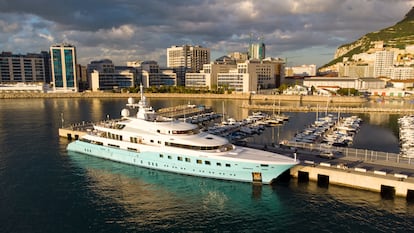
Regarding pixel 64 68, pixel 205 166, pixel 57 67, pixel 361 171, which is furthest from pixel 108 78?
pixel 361 171

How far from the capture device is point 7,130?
63.0 m

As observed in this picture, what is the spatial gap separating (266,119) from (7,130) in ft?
196

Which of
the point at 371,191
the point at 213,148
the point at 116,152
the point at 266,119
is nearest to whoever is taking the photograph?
the point at 371,191

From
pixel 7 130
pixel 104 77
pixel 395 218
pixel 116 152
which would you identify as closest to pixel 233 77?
pixel 104 77

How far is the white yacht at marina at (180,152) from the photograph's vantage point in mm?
31516

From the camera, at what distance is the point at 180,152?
33656 millimetres

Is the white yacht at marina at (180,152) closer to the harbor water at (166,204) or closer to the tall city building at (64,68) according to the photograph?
the harbor water at (166,204)

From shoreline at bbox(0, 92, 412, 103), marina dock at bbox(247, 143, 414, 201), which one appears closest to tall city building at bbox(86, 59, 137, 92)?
shoreline at bbox(0, 92, 412, 103)

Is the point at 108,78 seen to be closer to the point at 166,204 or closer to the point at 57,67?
the point at 57,67

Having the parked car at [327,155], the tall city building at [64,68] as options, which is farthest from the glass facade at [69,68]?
the parked car at [327,155]

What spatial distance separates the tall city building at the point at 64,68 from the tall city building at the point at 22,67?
127 feet

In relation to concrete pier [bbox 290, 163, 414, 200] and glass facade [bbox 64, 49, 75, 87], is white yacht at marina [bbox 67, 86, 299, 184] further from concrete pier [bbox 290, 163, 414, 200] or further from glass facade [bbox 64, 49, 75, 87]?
glass facade [bbox 64, 49, 75, 87]

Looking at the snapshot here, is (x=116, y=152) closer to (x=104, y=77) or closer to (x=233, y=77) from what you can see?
(x=233, y=77)

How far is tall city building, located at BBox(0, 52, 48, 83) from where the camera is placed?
6865 inches
